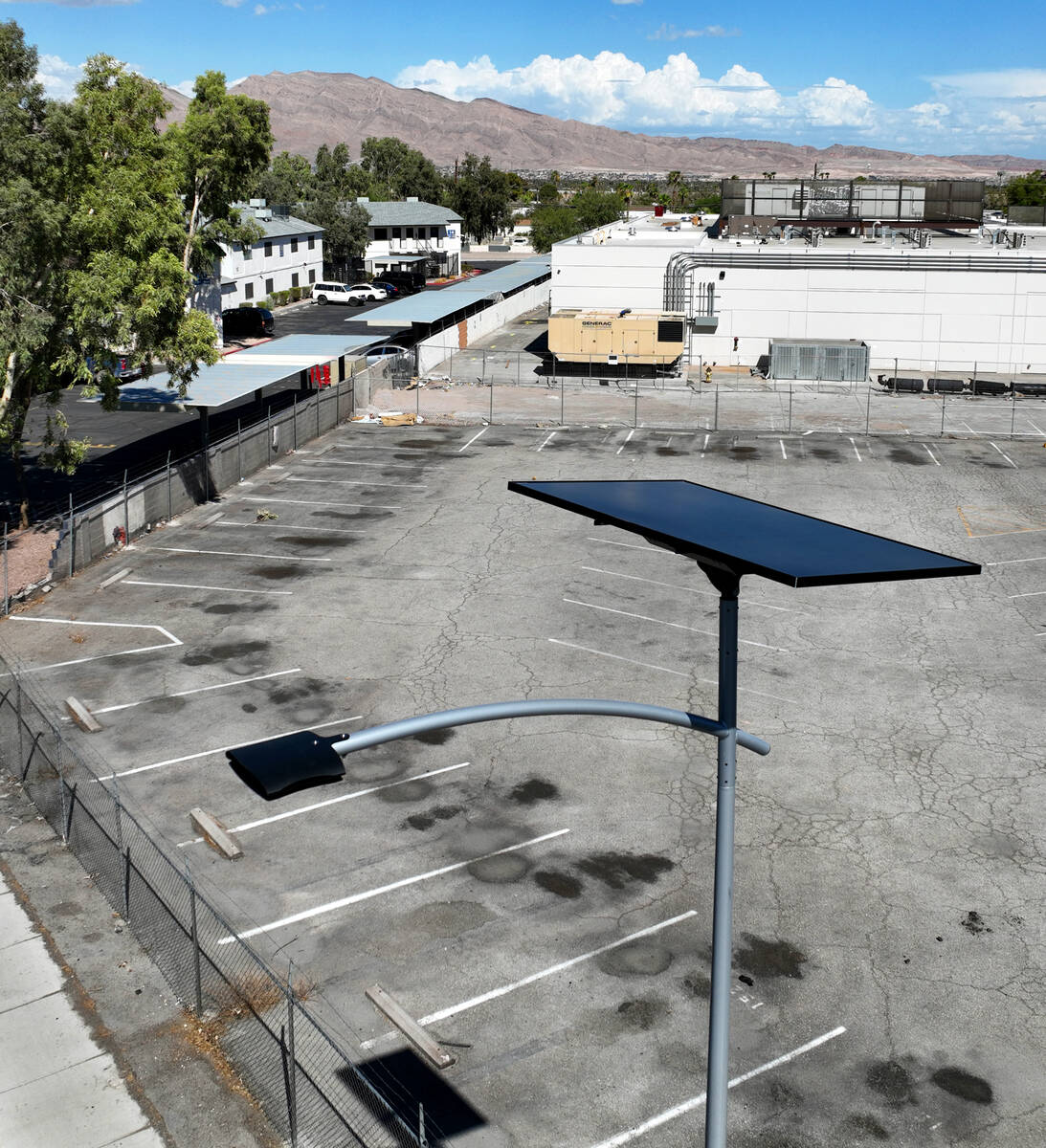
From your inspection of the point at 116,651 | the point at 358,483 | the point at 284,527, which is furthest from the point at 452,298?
the point at 116,651

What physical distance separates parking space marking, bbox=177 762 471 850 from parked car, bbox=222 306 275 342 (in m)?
59.7

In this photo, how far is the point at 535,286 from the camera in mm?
100500

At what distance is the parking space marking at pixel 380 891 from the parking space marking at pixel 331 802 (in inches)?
108

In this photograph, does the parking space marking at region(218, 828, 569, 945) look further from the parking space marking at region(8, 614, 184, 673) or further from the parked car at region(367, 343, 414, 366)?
the parked car at region(367, 343, 414, 366)

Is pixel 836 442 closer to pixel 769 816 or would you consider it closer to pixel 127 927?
pixel 769 816

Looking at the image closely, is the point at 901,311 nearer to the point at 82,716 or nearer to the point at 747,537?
the point at 82,716

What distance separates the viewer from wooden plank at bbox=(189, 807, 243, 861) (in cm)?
1905

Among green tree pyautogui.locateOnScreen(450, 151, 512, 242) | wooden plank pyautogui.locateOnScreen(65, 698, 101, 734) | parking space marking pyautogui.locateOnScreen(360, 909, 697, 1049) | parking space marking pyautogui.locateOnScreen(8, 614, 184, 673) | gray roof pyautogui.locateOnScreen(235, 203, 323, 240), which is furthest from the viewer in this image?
green tree pyautogui.locateOnScreen(450, 151, 512, 242)

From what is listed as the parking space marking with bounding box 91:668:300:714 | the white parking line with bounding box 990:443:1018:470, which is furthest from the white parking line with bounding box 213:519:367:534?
the white parking line with bounding box 990:443:1018:470

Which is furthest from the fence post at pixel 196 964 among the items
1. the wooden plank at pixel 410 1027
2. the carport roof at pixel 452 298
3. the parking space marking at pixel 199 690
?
the carport roof at pixel 452 298

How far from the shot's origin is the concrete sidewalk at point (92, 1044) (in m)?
13.8

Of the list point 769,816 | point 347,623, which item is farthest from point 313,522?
point 769,816

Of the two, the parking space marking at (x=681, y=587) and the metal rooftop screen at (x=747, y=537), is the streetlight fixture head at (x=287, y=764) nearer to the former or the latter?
the metal rooftop screen at (x=747, y=537)

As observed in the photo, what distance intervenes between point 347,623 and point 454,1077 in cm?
1569
